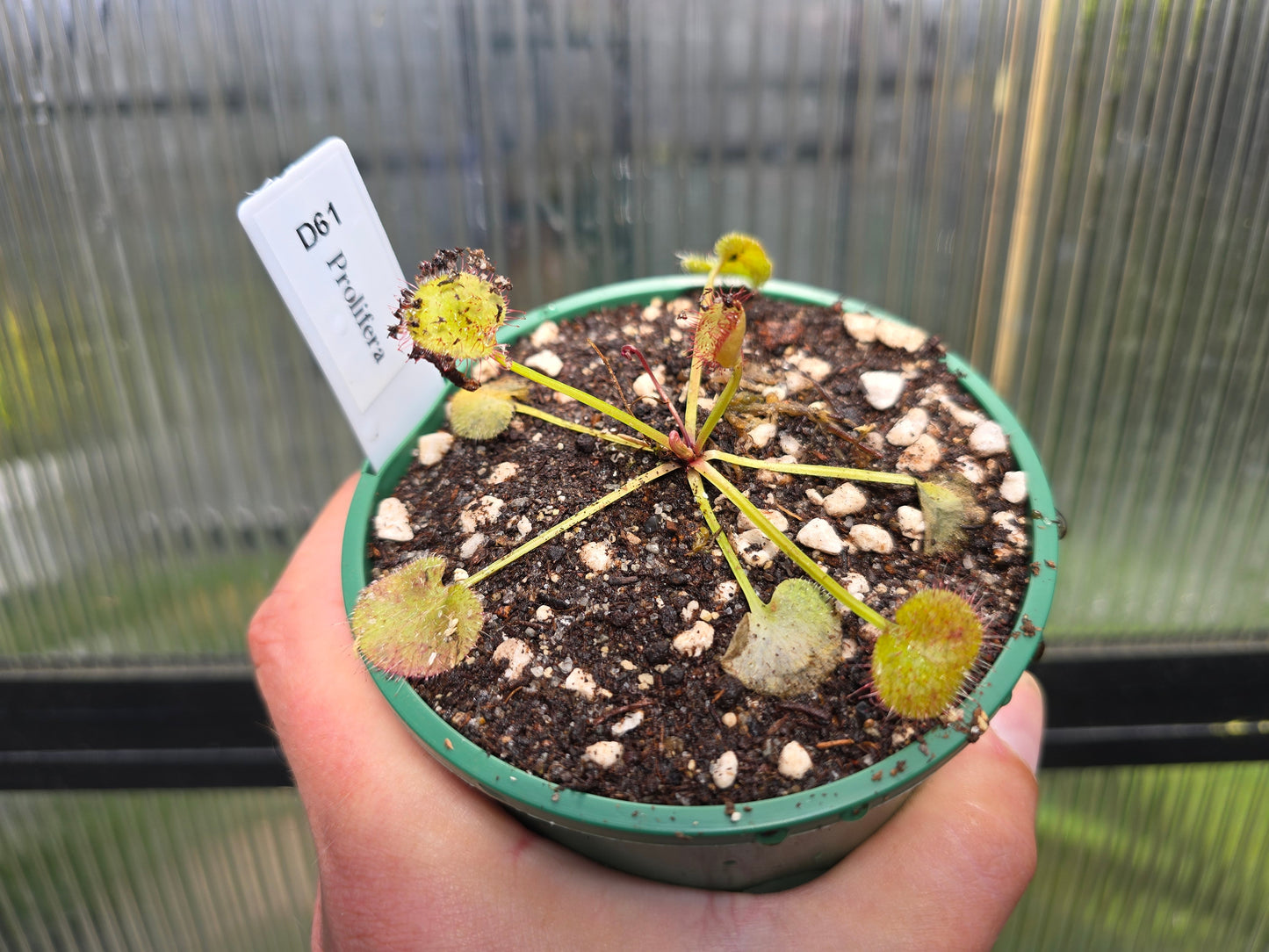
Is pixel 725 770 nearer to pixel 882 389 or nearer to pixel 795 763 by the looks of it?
pixel 795 763

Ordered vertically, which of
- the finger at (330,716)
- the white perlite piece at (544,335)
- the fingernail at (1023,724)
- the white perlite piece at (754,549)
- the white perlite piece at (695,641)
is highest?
the white perlite piece at (544,335)

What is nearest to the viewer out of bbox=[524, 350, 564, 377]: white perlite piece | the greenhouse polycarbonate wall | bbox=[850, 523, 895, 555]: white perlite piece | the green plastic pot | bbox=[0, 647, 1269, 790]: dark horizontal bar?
the green plastic pot

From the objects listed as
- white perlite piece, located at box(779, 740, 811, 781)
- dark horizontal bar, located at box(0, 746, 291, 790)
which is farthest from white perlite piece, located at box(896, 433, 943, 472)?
dark horizontal bar, located at box(0, 746, 291, 790)

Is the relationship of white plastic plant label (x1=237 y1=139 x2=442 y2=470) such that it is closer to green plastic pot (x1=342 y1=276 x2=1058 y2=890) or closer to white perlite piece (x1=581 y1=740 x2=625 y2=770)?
green plastic pot (x1=342 y1=276 x2=1058 y2=890)

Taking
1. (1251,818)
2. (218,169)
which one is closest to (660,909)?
(218,169)

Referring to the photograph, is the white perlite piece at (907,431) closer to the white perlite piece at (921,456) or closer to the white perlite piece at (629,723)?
the white perlite piece at (921,456)

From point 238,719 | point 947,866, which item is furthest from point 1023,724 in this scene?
point 238,719

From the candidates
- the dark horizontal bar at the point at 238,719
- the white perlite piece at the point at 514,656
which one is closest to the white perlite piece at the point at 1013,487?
the white perlite piece at the point at 514,656
